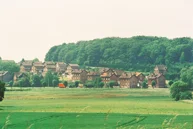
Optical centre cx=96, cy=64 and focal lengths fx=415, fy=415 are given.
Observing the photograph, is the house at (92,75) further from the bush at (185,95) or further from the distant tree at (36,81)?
the bush at (185,95)

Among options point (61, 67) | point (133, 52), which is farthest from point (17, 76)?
point (133, 52)

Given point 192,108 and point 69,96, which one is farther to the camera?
point 69,96

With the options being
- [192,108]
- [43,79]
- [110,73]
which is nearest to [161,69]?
[110,73]

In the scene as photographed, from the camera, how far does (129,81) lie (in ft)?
157

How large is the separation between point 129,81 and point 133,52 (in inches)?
380

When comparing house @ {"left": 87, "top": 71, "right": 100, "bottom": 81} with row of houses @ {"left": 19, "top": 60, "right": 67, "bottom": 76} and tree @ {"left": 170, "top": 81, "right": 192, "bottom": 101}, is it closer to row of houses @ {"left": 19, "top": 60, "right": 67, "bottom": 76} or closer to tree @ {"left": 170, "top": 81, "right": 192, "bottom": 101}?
row of houses @ {"left": 19, "top": 60, "right": 67, "bottom": 76}

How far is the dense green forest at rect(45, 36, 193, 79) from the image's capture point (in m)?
55.4

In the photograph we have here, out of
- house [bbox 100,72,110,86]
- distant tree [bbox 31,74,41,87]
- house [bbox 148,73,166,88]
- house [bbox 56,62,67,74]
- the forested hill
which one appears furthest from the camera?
house [bbox 56,62,67,74]

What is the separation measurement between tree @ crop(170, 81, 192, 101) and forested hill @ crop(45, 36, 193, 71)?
20.2 m

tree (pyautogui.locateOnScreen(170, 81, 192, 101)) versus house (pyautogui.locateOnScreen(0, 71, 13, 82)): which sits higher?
house (pyautogui.locateOnScreen(0, 71, 13, 82))

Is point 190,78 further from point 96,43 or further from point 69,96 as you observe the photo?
point 96,43

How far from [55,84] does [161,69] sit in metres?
13.9

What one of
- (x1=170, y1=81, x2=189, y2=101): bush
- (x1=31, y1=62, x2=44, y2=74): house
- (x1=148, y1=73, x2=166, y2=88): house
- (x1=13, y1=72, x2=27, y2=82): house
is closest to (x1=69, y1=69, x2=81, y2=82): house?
(x1=13, y1=72, x2=27, y2=82): house

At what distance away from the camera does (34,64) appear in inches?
2485
